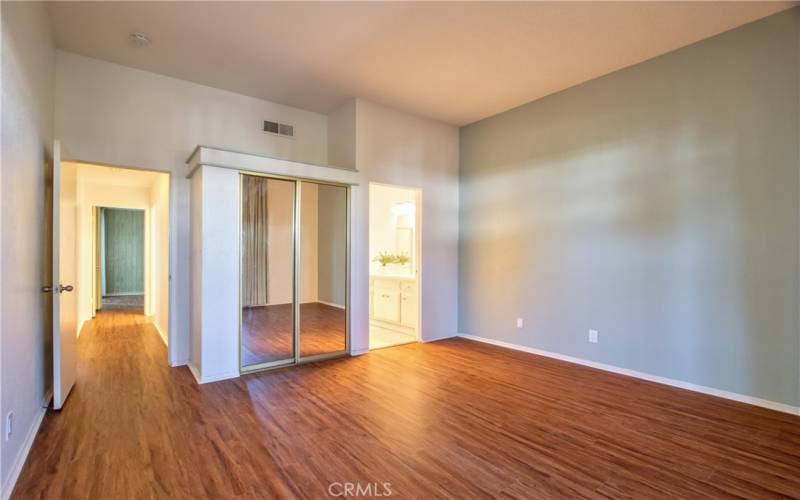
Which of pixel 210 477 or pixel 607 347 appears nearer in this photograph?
pixel 210 477

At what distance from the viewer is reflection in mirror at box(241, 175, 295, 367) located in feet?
12.7

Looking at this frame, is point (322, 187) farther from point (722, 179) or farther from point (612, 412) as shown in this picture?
point (722, 179)

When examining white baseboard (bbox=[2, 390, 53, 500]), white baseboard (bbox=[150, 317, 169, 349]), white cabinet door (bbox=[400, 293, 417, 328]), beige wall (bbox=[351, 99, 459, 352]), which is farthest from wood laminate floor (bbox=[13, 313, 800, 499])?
white cabinet door (bbox=[400, 293, 417, 328])

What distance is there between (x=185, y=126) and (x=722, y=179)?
5.39 m

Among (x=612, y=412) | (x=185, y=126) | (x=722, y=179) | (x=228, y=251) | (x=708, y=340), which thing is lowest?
(x=612, y=412)

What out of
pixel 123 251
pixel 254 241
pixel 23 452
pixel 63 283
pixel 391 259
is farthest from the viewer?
pixel 123 251

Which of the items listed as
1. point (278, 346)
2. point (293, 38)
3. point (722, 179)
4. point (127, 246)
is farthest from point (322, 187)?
point (127, 246)

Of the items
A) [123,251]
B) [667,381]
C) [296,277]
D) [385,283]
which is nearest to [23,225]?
[296,277]

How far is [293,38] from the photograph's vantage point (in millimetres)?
3316

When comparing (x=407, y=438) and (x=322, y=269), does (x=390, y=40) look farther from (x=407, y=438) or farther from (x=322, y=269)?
(x=407, y=438)

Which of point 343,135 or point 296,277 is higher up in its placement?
point 343,135

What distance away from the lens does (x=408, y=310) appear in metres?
5.76

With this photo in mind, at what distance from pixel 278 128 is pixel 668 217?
4531 mm

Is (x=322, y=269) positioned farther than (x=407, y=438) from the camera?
Yes
